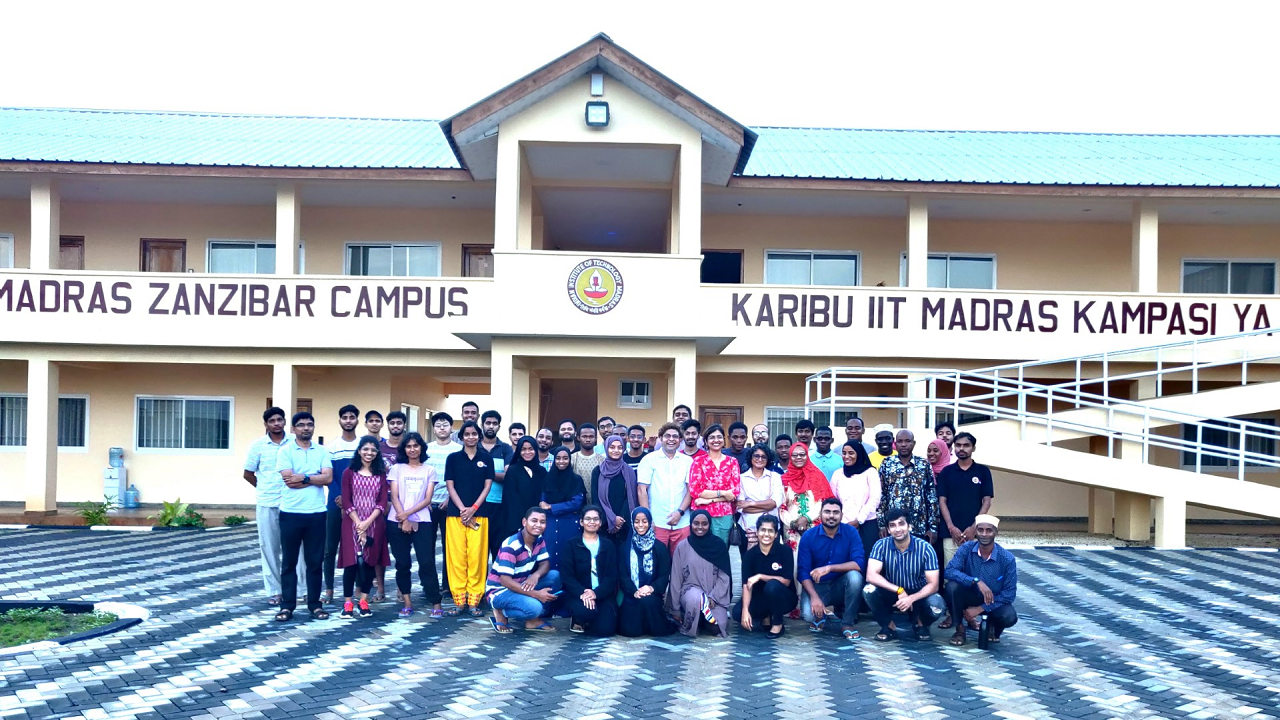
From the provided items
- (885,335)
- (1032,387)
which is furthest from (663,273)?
(1032,387)

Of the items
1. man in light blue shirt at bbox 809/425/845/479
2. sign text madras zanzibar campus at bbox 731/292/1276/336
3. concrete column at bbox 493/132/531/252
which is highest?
concrete column at bbox 493/132/531/252

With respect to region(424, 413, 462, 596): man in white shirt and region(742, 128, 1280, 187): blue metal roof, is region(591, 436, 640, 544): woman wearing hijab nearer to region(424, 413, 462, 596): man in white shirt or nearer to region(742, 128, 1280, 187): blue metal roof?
region(424, 413, 462, 596): man in white shirt

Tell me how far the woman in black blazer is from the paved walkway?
195 millimetres

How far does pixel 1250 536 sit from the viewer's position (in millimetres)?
16844

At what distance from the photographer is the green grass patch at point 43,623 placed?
25.0ft

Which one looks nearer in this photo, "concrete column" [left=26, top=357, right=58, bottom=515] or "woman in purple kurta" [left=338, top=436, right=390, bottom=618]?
"woman in purple kurta" [left=338, top=436, right=390, bottom=618]

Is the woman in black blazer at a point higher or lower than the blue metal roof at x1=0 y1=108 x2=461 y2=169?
lower

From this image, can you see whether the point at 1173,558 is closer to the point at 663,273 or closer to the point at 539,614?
the point at 663,273

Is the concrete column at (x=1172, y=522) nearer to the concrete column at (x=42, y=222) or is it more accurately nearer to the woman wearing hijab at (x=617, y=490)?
the woman wearing hijab at (x=617, y=490)

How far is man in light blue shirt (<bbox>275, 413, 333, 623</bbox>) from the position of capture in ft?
27.1

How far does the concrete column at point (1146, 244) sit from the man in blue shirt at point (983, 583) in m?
10.4

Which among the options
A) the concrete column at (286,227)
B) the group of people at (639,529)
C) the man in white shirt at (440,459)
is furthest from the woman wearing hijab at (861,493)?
the concrete column at (286,227)

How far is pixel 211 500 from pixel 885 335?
1201 cm

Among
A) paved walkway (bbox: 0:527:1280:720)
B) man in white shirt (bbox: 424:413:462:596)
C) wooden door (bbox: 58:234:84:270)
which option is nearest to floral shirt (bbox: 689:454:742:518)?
paved walkway (bbox: 0:527:1280:720)
